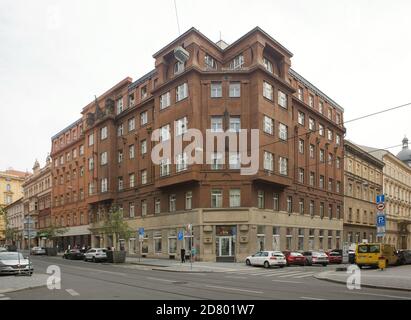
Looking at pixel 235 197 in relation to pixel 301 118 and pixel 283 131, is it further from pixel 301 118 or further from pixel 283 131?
pixel 301 118

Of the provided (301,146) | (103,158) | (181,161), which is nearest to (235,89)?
(181,161)

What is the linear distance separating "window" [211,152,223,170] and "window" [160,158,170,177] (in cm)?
525

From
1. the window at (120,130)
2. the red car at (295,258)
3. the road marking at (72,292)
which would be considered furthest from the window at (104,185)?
the road marking at (72,292)

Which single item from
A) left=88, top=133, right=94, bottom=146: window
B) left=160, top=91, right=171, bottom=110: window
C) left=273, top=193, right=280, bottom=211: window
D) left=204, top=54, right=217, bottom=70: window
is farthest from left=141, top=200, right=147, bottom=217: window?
left=204, top=54, right=217, bottom=70: window

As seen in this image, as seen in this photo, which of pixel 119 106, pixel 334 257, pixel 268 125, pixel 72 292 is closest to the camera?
pixel 72 292

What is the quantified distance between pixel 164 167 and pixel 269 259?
15.2 metres

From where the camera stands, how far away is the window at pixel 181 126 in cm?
4077

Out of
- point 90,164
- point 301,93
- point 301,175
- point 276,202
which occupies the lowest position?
point 276,202

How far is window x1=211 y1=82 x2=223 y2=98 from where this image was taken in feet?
134

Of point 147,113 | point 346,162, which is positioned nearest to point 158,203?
point 147,113

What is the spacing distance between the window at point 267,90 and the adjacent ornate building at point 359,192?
22.8m

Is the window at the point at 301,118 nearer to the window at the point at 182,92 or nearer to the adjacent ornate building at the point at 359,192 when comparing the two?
the adjacent ornate building at the point at 359,192

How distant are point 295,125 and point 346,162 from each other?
18.1m

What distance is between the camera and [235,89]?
135 feet
